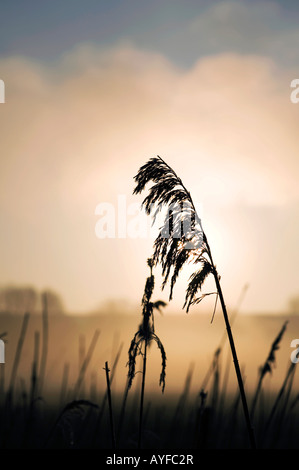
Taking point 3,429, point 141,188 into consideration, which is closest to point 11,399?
point 3,429

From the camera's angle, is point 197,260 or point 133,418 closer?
point 197,260

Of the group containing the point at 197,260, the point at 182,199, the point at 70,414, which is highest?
the point at 182,199

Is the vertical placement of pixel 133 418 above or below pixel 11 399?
below

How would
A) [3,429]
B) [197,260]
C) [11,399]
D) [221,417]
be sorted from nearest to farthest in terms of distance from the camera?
[197,260], [3,429], [11,399], [221,417]
